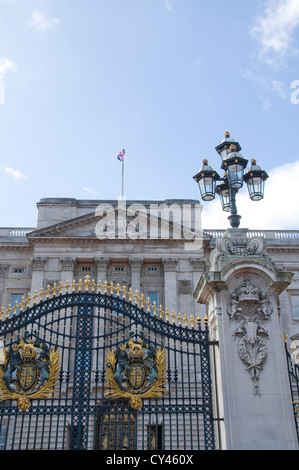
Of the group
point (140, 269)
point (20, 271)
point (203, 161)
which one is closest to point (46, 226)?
point (20, 271)

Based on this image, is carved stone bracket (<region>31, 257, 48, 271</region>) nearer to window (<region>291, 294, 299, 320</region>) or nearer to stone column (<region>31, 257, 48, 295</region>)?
stone column (<region>31, 257, 48, 295</region>)

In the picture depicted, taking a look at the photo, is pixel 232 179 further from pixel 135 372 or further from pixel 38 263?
pixel 38 263

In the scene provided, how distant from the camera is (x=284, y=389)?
9148 millimetres

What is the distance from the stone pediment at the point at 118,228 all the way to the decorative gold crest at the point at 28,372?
26804 millimetres

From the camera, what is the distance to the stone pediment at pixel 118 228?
3681 centimetres

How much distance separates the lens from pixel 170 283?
3631 centimetres

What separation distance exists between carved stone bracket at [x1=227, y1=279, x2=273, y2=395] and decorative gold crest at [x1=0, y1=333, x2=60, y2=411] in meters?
3.79

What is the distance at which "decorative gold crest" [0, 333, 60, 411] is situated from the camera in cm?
959

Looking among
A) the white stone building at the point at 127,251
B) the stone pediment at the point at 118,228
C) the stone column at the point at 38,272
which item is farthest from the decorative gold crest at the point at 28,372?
the stone pediment at the point at 118,228

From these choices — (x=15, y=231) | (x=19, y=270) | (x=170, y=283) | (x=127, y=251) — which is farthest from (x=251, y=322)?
(x=15, y=231)

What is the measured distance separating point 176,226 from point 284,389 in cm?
2787
